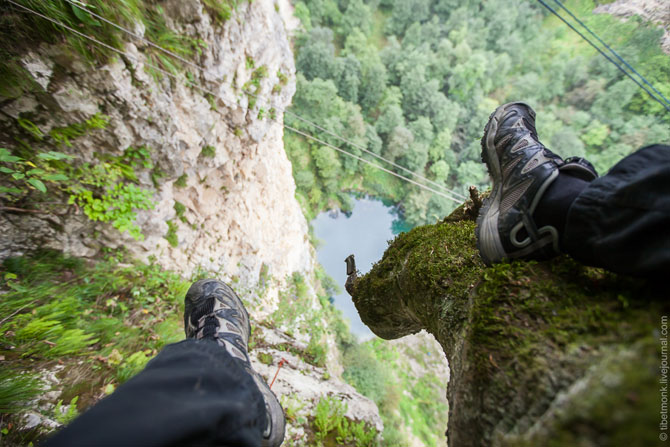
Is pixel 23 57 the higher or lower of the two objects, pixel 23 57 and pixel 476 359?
the higher

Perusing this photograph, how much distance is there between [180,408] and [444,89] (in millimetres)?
24533

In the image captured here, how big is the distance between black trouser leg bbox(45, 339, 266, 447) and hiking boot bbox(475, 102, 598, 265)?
113 cm

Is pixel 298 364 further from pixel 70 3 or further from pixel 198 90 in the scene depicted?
pixel 70 3

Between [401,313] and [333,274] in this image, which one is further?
[333,274]

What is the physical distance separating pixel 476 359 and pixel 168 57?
12.3 ft

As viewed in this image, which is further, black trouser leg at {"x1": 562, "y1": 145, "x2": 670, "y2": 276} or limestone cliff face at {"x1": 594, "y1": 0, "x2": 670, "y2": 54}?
limestone cliff face at {"x1": 594, "y1": 0, "x2": 670, "y2": 54}

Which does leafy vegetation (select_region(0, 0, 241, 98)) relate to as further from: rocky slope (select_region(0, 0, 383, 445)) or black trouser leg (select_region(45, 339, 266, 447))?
black trouser leg (select_region(45, 339, 266, 447))

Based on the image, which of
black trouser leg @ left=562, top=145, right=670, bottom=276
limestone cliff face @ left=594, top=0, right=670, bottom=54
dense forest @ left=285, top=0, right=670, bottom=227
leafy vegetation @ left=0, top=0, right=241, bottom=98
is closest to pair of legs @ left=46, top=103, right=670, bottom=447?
black trouser leg @ left=562, top=145, right=670, bottom=276

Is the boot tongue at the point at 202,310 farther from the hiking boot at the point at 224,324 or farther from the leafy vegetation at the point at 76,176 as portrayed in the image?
the leafy vegetation at the point at 76,176

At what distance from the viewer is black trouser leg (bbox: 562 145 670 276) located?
599 mm

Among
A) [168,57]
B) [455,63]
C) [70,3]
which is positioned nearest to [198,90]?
[168,57]

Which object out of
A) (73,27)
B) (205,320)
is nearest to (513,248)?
(205,320)

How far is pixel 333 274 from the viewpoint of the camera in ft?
42.7

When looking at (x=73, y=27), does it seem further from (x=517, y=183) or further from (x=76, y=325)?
(x=517, y=183)
